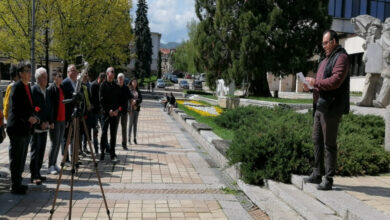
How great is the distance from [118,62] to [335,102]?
3011 cm

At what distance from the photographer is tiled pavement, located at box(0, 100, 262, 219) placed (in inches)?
201

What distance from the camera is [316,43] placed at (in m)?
26.4

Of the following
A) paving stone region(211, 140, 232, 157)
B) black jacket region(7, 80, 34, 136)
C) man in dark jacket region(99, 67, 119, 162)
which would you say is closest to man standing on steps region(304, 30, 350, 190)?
paving stone region(211, 140, 232, 157)

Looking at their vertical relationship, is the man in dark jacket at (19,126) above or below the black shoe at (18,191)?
above

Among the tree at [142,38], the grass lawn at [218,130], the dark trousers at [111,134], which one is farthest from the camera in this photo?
the tree at [142,38]

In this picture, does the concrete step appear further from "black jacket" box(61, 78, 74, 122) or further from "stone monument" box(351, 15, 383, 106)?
"stone monument" box(351, 15, 383, 106)

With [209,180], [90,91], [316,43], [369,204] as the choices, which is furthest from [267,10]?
[369,204]

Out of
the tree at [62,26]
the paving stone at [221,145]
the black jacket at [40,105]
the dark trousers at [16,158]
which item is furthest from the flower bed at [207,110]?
the dark trousers at [16,158]

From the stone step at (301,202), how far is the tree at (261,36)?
19298 millimetres

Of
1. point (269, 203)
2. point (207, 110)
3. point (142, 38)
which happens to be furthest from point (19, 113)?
point (142, 38)

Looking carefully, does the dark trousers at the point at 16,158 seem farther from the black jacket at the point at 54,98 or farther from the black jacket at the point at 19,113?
the black jacket at the point at 54,98

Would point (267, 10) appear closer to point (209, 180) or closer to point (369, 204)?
point (209, 180)

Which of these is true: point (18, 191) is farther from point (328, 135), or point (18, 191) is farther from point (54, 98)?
point (328, 135)

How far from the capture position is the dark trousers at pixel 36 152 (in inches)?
250
